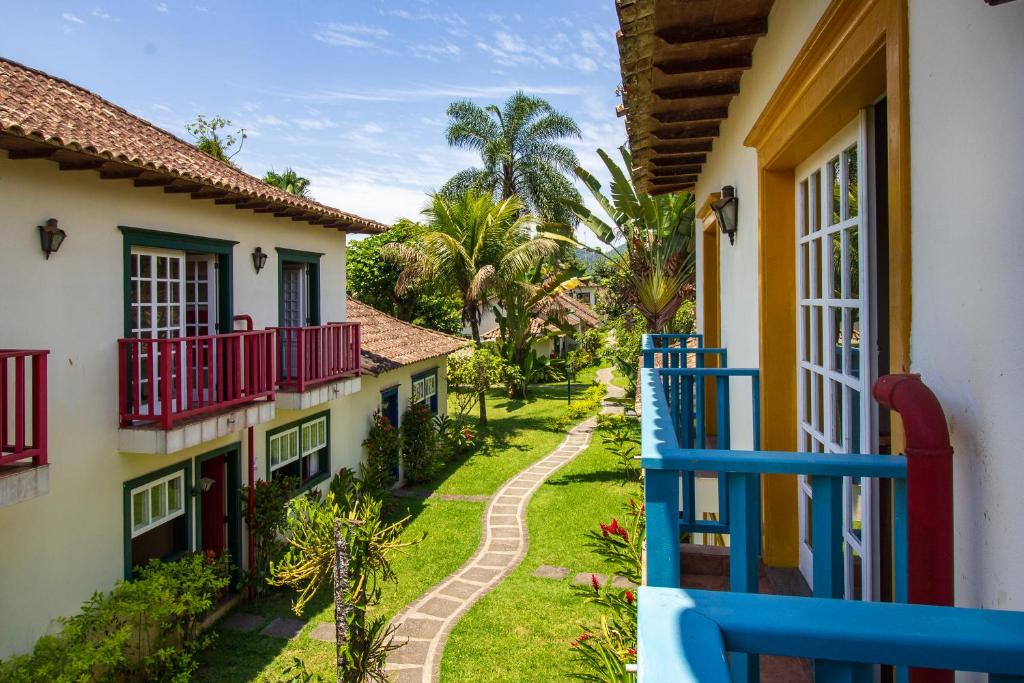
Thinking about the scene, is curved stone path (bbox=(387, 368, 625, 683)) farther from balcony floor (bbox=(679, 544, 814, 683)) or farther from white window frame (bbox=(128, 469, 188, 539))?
balcony floor (bbox=(679, 544, 814, 683))

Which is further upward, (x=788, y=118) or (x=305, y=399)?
(x=788, y=118)

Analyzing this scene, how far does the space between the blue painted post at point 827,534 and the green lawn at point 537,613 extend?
5255mm

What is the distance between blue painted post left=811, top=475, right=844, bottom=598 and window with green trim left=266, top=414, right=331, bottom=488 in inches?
386

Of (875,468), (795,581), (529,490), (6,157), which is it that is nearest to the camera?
(875,468)

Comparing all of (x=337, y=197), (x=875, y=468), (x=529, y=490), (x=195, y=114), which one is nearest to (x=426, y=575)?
(x=529, y=490)

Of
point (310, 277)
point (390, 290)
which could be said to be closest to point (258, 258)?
point (310, 277)

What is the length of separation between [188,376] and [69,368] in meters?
1.73

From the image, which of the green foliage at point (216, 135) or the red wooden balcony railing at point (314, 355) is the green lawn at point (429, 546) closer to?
the red wooden balcony railing at point (314, 355)

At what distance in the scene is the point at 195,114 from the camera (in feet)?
79.4

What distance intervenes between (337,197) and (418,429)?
35.6 m

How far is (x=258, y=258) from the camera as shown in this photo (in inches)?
406

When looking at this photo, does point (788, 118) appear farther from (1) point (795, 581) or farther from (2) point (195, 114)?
(2) point (195, 114)

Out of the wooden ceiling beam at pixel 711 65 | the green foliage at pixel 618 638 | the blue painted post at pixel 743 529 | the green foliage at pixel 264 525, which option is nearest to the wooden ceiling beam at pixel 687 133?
the wooden ceiling beam at pixel 711 65

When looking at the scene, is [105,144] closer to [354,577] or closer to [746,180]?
[354,577]
